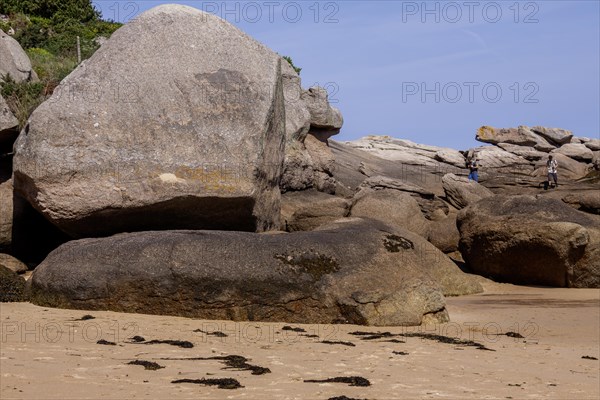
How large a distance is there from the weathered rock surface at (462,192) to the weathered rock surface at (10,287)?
1605 cm

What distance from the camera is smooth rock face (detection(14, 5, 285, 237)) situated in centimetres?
1401

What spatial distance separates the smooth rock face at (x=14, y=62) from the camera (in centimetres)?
1752

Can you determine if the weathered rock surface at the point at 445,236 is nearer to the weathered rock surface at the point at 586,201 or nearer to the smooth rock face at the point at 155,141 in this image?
the weathered rock surface at the point at 586,201

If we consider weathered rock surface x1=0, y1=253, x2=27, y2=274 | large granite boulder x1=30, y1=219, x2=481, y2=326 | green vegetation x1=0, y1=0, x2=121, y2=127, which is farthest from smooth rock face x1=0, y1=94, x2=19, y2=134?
large granite boulder x1=30, y1=219, x2=481, y2=326

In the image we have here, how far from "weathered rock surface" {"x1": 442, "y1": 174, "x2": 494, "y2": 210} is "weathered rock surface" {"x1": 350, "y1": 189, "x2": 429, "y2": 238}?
6212 millimetres

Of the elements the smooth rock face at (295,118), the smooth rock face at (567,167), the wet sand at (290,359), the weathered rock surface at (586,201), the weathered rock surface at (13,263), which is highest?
→ the smooth rock face at (567,167)

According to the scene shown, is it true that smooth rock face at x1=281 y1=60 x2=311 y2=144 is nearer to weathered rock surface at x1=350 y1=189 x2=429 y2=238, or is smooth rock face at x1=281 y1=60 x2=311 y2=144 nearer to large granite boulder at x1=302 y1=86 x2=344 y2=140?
weathered rock surface at x1=350 y1=189 x2=429 y2=238

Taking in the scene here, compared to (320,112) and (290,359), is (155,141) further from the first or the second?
(320,112)

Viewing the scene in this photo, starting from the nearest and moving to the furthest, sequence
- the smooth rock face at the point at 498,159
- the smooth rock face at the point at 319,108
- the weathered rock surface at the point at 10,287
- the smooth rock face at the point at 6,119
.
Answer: the weathered rock surface at the point at 10,287, the smooth rock face at the point at 6,119, the smooth rock face at the point at 319,108, the smooth rock face at the point at 498,159

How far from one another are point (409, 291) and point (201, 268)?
2.45 meters

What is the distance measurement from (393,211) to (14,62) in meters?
8.08

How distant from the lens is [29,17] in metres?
32.3

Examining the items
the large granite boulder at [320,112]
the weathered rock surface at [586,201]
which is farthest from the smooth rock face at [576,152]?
the weathered rock surface at [586,201]

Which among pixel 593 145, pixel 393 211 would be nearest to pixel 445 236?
pixel 393 211
